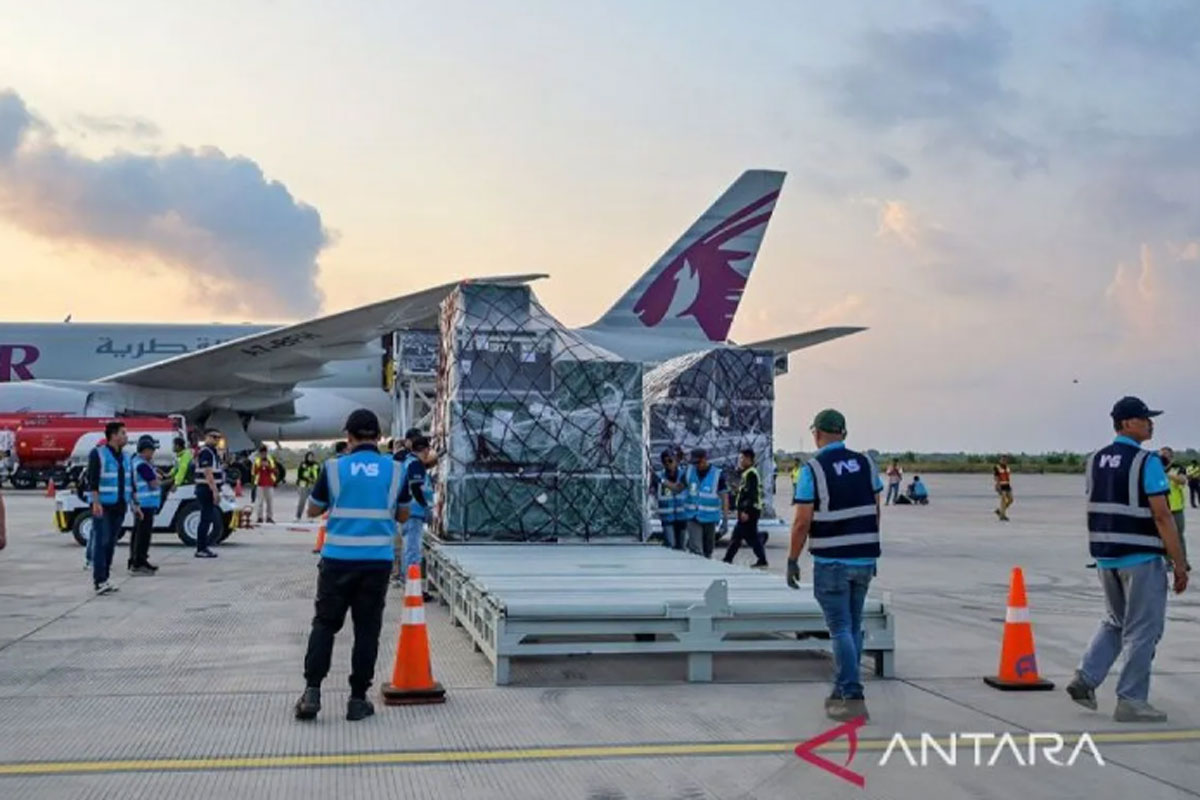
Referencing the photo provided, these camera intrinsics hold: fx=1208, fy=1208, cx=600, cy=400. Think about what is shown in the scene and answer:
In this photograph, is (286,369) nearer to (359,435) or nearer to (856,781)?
(359,435)

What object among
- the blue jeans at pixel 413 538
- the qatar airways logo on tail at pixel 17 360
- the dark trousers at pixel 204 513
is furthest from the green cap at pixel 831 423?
the qatar airways logo on tail at pixel 17 360

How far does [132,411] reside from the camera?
37656 mm

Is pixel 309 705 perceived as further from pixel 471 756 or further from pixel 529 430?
pixel 529 430

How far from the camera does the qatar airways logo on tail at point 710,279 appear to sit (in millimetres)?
31984

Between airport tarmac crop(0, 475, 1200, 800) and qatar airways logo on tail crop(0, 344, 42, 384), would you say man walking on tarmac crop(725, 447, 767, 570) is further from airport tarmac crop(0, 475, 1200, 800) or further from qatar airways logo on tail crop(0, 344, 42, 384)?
qatar airways logo on tail crop(0, 344, 42, 384)

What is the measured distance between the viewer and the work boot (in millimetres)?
6852

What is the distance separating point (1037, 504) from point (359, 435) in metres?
35.1

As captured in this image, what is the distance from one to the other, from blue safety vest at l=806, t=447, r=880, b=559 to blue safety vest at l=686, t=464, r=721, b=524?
7.49 metres

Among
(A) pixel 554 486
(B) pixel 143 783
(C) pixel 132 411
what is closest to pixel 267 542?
(A) pixel 554 486

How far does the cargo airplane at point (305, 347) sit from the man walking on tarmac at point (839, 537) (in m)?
18.4

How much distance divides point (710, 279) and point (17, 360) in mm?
23722

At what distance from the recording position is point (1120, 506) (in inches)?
279

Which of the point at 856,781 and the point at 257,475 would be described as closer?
the point at 856,781

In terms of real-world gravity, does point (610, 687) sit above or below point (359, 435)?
below
